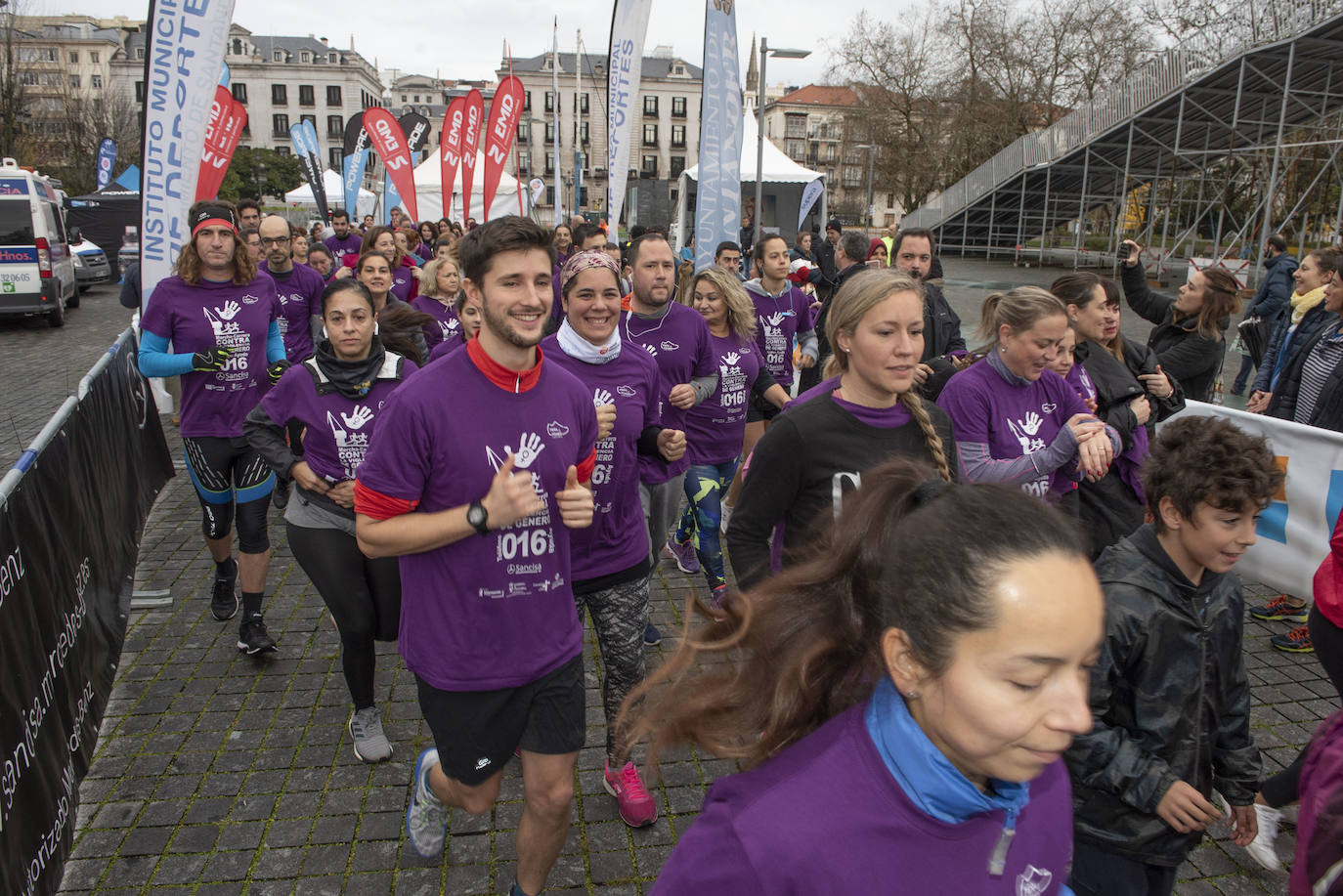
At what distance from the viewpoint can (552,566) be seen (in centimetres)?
275

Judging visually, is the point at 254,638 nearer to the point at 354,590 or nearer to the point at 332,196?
the point at 354,590

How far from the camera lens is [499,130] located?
1692cm

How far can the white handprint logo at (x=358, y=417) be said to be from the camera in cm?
384

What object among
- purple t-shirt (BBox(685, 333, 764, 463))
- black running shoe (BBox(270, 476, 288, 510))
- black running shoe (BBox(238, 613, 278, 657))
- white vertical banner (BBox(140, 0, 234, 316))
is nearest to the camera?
black running shoe (BBox(238, 613, 278, 657))

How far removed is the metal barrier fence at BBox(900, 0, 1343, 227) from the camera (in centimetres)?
2192

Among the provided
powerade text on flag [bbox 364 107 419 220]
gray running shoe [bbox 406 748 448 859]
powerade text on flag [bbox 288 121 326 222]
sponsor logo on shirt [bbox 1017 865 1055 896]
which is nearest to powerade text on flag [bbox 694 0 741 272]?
gray running shoe [bbox 406 748 448 859]

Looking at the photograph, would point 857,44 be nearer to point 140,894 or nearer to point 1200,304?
point 1200,304

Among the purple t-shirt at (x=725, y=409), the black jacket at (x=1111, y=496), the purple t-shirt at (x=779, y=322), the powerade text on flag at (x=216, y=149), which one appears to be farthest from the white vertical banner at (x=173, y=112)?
the black jacket at (x=1111, y=496)

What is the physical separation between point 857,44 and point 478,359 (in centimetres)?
5489

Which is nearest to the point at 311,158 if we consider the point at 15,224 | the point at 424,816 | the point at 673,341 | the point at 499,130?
the point at 499,130

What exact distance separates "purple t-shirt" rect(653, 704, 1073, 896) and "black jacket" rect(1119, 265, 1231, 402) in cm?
558

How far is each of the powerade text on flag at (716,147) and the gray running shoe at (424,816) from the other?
667cm

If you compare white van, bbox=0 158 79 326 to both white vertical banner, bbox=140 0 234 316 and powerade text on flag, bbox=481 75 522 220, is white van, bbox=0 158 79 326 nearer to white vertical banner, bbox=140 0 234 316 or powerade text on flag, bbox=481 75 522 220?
powerade text on flag, bbox=481 75 522 220

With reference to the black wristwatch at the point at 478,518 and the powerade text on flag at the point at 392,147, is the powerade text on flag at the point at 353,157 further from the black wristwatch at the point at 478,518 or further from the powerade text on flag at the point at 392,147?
the black wristwatch at the point at 478,518
